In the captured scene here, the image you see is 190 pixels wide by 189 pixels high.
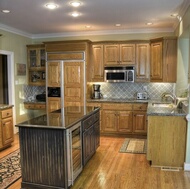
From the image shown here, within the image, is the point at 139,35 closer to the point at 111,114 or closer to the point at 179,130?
the point at 111,114

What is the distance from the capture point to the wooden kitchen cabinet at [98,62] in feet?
18.9

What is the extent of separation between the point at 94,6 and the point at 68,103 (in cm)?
272

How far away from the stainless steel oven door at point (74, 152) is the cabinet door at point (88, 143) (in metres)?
0.17

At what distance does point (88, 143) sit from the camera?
370 cm

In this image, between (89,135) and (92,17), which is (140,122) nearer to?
(89,135)

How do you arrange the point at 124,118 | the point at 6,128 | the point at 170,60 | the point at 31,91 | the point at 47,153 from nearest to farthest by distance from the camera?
1. the point at 47,153
2. the point at 6,128
3. the point at 170,60
4. the point at 124,118
5. the point at 31,91

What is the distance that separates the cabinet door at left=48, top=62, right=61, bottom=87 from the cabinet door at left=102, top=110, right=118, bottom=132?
4.71 feet

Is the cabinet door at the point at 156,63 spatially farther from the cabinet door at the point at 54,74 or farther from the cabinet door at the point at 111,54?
the cabinet door at the point at 54,74

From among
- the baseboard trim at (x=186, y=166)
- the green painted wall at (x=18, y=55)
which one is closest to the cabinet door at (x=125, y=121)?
the baseboard trim at (x=186, y=166)

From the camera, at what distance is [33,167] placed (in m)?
2.88

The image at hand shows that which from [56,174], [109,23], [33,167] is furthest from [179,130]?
[109,23]

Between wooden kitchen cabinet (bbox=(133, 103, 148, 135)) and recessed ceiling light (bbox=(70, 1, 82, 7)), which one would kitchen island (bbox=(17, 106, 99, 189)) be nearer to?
recessed ceiling light (bbox=(70, 1, 82, 7))

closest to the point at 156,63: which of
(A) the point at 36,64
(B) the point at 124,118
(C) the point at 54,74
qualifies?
(B) the point at 124,118

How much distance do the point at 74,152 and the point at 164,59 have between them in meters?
3.28
